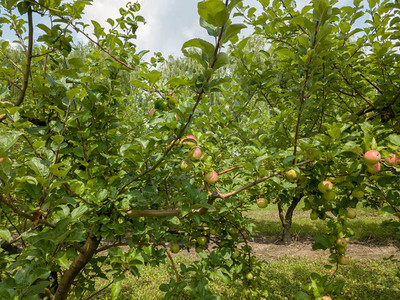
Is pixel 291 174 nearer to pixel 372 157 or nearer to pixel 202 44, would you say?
pixel 372 157

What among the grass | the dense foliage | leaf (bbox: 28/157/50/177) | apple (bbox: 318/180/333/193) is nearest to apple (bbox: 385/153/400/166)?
the dense foliage

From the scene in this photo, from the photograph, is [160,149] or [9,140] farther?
[160,149]

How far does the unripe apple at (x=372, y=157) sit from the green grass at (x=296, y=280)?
276cm

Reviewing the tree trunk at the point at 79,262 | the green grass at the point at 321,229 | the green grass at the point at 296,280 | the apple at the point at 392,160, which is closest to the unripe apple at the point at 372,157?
the apple at the point at 392,160

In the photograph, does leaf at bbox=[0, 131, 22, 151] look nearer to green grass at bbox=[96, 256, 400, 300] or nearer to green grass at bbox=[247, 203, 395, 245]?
green grass at bbox=[96, 256, 400, 300]

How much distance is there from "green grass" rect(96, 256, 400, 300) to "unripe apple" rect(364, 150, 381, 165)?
2760 millimetres

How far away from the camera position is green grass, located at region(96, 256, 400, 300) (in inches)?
144

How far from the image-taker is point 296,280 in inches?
166

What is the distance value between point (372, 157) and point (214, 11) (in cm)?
91

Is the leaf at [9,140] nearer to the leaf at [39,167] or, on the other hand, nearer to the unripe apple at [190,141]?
the leaf at [39,167]

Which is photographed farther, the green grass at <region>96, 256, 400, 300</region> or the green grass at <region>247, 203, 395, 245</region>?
the green grass at <region>247, 203, 395, 245</region>

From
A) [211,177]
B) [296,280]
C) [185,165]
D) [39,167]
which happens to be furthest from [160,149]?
[296,280]

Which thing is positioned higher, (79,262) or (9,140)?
(9,140)

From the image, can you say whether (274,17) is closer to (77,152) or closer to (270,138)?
(270,138)
